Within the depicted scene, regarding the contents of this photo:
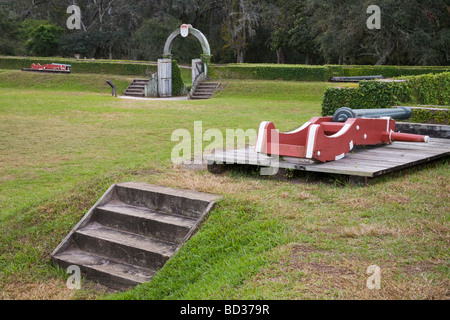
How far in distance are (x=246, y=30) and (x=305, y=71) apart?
60.2 ft

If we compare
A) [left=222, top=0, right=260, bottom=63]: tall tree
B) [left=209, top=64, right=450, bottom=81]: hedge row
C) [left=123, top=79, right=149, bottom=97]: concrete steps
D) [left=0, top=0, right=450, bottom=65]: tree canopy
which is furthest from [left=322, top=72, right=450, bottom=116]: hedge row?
[left=222, top=0, right=260, bottom=63]: tall tree

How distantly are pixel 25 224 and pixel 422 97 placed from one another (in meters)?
9.58

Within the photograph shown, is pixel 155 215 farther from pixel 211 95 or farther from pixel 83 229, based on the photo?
pixel 211 95

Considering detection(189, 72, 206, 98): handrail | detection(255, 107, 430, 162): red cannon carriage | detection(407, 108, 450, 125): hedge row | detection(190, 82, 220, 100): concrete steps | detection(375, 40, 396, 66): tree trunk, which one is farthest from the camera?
detection(375, 40, 396, 66): tree trunk

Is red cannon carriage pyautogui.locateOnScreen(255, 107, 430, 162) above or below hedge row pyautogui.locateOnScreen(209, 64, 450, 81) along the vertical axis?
below

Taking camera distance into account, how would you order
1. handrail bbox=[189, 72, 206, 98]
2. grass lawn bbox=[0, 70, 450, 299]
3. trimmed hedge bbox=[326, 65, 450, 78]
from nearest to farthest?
grass lawn bbox=[0, 70, 450, 299]
handrail bbox=[189, 72, 206, 98]
trimmed hedge bbox=[326, 65, 450, 78]

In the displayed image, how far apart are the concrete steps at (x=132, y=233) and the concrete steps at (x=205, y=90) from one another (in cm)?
1719

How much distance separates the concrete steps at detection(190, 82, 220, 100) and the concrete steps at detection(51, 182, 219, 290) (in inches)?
677

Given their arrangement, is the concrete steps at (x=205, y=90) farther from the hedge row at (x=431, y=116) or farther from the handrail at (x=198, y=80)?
the hedge row at (x=431, y=116)

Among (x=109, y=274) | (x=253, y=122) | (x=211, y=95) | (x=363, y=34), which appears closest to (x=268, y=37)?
(x=363, y=34)

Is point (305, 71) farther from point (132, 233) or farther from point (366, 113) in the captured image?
point (132, 233)

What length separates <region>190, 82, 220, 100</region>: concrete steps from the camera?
22547 mm

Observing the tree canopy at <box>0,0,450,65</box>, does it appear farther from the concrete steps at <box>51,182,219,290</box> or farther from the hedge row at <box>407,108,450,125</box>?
the concrete steps at <box>51,182,219,290</box>

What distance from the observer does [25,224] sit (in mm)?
5371
